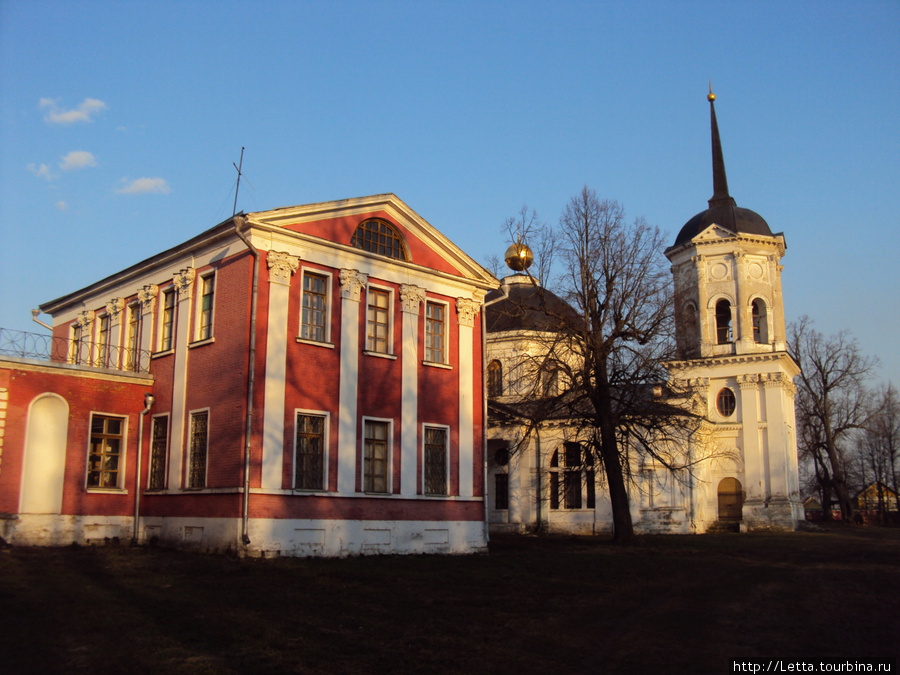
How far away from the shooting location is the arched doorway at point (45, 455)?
66.4 ft

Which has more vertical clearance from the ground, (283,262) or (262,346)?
(283,262)

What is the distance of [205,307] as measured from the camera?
2147cm

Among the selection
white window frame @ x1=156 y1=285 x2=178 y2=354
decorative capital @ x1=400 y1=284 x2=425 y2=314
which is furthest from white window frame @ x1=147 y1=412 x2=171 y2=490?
decorative capital @ x1=400 y1=284 x2=425 y2=314

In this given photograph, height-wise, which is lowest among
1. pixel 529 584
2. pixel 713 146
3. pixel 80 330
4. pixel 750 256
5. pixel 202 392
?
pixel 529 584

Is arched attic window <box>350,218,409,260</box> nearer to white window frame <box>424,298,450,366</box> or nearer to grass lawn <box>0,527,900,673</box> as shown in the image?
white window frame <box>424,298,450,366</box>

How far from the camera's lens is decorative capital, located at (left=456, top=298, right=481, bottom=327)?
81.0 ft

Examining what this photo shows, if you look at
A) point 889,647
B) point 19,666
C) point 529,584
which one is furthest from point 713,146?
point 19,666

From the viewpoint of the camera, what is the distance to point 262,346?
19719mm

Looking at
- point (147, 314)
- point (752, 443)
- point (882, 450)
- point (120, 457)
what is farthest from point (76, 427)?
point (882, 450)

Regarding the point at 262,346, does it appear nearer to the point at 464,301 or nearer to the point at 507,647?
the point at 464,301

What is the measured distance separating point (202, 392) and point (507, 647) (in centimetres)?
1357

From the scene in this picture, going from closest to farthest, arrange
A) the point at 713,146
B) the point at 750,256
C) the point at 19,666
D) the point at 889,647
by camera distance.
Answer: the point at 19,666 → the point at 889,647 → the point at 750,256 → the point at 713,146

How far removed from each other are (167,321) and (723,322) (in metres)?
32.2

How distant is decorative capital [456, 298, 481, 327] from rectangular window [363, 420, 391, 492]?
4.42 meters
